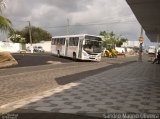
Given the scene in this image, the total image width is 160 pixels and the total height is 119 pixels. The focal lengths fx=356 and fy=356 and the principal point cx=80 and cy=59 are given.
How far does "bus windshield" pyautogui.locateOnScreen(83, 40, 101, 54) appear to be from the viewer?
3843 centimetres

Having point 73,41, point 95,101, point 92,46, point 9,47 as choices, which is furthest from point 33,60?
point 9,47

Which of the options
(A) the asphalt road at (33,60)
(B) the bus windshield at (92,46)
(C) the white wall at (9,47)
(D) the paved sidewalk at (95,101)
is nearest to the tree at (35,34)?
(C) the white wall at (9,47)

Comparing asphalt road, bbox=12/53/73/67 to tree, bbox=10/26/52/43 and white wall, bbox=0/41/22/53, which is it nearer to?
white wall, bbox=0/41/22/53

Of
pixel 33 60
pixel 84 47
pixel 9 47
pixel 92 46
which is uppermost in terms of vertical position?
pixel 92 46

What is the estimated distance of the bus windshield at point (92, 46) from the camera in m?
38.4

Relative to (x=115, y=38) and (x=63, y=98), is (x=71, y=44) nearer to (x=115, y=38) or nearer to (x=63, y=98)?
(x=63, y=98)

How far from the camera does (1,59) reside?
28.8m

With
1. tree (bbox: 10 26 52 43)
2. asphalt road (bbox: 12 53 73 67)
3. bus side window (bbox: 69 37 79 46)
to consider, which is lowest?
asphalt road (bbox: 12 53 73 67)

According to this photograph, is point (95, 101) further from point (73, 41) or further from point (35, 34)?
point (35, 34)

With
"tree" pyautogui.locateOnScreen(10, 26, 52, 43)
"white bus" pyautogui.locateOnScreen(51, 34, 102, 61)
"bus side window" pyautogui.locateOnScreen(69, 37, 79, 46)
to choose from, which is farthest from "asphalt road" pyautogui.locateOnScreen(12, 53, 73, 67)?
"tree" pyautogui.locateOnScreen(10, 26, 52, 43)

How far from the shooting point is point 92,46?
38.8 metres

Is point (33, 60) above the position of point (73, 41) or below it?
below

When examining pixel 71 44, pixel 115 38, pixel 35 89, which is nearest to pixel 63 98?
pixel 35 89

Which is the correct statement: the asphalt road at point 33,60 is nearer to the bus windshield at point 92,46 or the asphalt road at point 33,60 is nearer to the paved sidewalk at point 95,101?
the bus windshield at point 92,46
